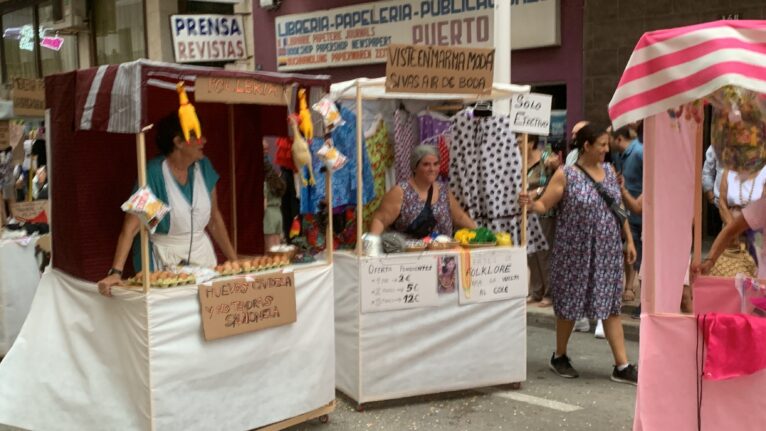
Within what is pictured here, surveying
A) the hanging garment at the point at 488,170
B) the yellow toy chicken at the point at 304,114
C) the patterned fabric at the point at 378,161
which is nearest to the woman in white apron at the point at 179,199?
the yellow toy chicken at the point at 304,114

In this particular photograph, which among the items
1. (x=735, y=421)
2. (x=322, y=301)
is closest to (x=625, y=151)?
(x=322, y=301)

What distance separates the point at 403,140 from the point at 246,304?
251cm

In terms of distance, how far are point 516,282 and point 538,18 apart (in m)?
6.26

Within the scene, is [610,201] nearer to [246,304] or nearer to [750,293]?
[750,293]

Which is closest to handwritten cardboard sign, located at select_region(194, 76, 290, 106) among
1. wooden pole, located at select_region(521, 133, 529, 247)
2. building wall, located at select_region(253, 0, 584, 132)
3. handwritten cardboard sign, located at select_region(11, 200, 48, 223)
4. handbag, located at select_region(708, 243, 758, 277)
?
wooden pole, located at select_region(521, 133, 529, 247)

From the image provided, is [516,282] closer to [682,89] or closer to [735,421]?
[735,421]

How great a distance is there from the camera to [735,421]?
3.92m

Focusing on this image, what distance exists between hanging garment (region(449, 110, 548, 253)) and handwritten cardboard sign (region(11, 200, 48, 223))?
3788 millimetres

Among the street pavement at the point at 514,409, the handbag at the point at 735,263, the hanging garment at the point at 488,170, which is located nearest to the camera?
the street pavement at the point at 514,409

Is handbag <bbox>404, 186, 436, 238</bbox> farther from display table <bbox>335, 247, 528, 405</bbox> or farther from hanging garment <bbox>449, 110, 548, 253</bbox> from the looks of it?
hanging garment <bbox>449, 110, 548, 253</bbox>

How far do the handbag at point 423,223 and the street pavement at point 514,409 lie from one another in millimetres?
1135

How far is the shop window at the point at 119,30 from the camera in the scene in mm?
18938

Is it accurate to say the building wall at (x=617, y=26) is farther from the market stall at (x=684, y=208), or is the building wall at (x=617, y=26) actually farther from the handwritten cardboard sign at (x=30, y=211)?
the handwritten cardboard sign at (x=30, y=211)

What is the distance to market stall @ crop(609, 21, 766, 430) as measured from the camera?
3.56 meters
